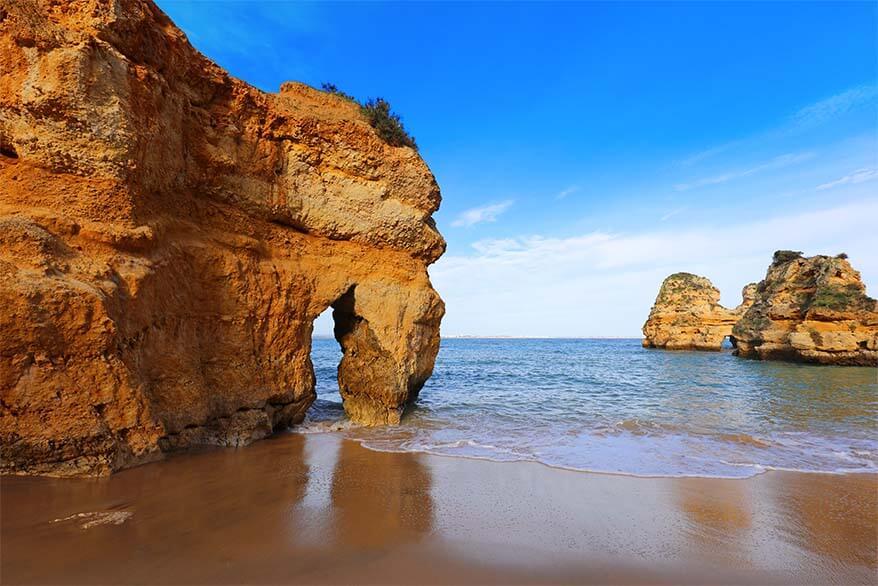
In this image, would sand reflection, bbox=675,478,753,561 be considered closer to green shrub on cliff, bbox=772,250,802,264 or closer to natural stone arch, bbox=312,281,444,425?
natural stone arch, bbox=312,281,444,425

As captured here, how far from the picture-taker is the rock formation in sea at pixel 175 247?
5.07 meters

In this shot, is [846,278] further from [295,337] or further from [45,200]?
[45,200]

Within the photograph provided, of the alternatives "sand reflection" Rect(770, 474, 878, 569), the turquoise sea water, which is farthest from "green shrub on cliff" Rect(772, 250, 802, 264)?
"sand reflection" Rect(770, 474, 878, 569)

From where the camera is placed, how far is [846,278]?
30641mm

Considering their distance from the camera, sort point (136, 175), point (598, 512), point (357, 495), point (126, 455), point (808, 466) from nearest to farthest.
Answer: point (598, 512)
point (357, 495)
point (126, 455)
point (136, 175)
point (808, 466)

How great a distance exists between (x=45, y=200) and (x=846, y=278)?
42450 millimetres

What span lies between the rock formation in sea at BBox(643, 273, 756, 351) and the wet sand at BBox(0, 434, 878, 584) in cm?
5280

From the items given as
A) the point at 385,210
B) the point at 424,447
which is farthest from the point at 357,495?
the point at 385,210

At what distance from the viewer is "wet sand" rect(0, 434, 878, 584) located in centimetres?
333

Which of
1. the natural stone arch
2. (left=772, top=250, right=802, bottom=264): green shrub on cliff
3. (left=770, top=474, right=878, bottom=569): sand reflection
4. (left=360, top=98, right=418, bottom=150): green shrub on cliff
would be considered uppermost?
(left=772, top=250, right=802, bottom=264): green shrub on cliff

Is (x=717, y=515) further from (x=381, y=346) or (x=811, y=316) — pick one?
(x=811, y=316)

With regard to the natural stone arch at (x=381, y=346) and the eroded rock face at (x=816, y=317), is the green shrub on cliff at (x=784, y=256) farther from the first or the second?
the natural stone arch at (x=381, y=346)

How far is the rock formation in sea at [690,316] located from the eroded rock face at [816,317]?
15006 millimetres

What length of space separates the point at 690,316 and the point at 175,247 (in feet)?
191
